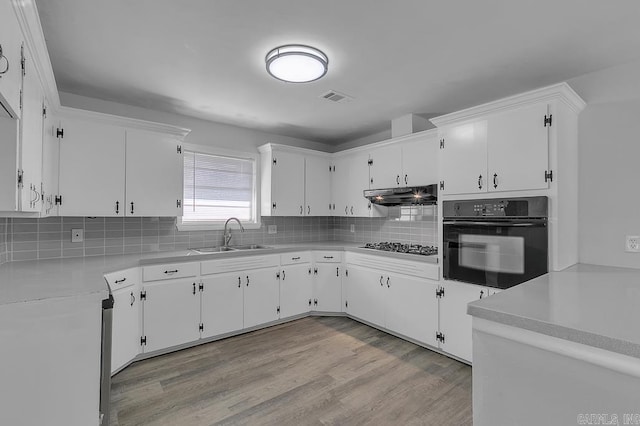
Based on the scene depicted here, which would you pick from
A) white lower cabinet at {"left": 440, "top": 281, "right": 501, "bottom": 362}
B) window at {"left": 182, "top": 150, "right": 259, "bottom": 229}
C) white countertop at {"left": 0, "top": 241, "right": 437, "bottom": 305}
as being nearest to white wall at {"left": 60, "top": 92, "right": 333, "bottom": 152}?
window at {"left": 182, "top": 150, "right": 259, "bottom": 229}

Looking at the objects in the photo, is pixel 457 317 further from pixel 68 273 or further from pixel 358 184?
pixel 68 273

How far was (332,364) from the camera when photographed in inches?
108

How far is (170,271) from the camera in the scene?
2.95m

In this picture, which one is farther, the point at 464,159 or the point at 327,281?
the point at 327,281

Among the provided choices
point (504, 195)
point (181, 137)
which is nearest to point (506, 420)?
point (504, 195)

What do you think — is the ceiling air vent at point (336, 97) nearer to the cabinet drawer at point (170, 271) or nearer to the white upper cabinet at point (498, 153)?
the white upper cabinet at point (498, 153)

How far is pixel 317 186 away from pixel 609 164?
3.06m

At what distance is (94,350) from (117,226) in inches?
78.1

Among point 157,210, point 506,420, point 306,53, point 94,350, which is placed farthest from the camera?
point 157,210

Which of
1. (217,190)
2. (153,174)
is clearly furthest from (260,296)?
(153,174)

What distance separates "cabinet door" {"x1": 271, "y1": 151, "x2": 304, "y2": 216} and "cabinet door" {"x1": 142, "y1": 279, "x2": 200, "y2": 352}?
1.49 m

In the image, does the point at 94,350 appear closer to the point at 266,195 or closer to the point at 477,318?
the point at 477,318

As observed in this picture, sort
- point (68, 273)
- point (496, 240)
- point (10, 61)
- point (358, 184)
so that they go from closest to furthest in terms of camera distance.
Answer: point (10, 61) → point (68, 273) → point (496, 240) → point (358, 184)

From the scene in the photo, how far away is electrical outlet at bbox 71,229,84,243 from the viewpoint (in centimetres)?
293
